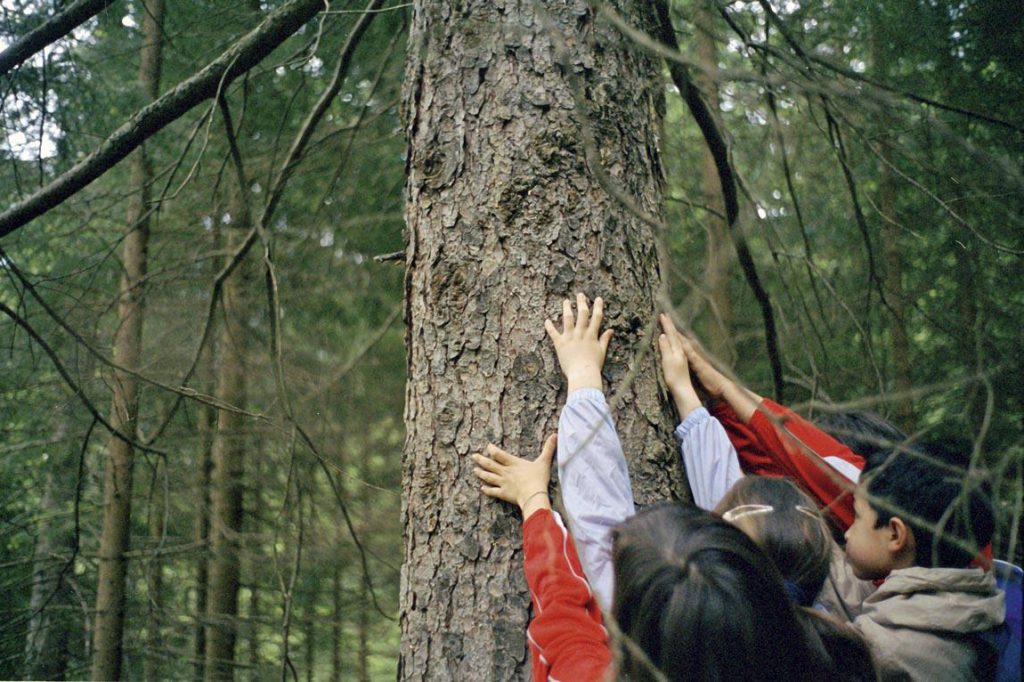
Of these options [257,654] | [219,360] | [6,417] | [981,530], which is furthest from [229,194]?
[981,530]

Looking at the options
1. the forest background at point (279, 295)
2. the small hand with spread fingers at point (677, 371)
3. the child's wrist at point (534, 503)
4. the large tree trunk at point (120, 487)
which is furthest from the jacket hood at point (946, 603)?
the large tree trunk at point (120, 487)

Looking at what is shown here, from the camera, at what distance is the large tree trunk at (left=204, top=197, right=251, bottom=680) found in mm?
5344

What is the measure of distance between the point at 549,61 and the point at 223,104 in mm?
999

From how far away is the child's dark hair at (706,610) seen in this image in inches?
55.2

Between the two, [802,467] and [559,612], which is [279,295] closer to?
[802,467]

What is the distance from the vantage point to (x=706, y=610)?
1409 millimetres

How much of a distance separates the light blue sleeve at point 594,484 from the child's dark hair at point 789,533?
0.30 m

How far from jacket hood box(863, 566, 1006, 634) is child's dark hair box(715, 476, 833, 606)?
17cm

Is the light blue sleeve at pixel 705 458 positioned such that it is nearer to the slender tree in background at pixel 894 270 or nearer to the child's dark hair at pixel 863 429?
the child's dark hair at pixel 863 429

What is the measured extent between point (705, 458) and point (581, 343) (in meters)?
0.47

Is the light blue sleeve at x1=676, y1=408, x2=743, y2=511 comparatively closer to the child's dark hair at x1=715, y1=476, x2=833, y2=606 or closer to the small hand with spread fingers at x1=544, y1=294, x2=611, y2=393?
the child's dark hair at x1=715, y1=476, x2=833, y2=606

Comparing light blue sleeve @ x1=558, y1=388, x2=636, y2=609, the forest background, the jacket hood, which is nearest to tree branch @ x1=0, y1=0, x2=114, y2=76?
the forest background

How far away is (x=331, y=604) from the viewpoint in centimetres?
634

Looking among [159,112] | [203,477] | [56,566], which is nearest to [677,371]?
[159,112]
